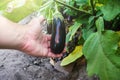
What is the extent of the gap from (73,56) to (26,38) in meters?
0.35

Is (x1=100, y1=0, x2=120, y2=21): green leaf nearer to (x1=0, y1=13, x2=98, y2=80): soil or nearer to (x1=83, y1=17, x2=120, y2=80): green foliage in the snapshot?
(x1=83, y1=17, x2=120, y2=80): green foliage

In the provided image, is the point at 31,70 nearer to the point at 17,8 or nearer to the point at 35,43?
the point at 35,43

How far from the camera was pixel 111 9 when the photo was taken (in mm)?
1524

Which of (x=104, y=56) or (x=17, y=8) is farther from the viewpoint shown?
(x=17, y=8)

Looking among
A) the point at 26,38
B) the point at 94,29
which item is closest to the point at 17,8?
the point at 26,38

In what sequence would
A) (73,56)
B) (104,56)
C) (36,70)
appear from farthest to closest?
(36,70) < (73,56) < (104,56)

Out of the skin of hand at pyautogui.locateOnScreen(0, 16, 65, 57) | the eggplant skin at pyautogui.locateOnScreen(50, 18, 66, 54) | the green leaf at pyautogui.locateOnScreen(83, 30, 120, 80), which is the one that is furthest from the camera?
the skin of hand at pyautogui.locateOnScreen(0, 16, 65, 57)

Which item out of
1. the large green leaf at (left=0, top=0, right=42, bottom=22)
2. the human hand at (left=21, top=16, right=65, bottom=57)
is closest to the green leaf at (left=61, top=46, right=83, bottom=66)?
the human hand at (left=21, top=16, right=65, bottom=57)

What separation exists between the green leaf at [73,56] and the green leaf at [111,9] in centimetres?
49

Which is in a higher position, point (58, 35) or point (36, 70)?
point (58, 35)

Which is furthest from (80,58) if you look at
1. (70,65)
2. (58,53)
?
(58,53)

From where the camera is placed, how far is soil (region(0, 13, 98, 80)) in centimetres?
204

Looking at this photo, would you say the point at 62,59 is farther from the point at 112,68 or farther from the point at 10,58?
the point at 112,68

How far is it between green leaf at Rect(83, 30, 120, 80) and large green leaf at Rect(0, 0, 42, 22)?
43cm
